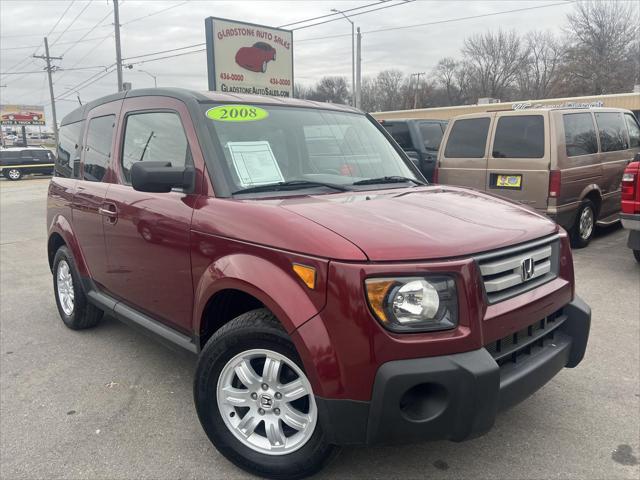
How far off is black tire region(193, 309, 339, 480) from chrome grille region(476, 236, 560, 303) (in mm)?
908

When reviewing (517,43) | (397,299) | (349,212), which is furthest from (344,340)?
(517,43)

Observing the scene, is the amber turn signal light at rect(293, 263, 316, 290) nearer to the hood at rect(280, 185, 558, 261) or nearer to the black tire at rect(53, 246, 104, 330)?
the hood at rect(280, 185, 558, 261)

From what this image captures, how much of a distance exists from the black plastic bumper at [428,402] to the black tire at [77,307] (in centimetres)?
299

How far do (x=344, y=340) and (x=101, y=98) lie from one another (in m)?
3.20

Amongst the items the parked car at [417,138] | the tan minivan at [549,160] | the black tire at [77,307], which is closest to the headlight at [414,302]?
the black tire at [77,307]

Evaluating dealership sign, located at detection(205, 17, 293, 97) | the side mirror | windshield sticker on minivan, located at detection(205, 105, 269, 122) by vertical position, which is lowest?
the side mirror

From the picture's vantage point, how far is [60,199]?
4.52 m

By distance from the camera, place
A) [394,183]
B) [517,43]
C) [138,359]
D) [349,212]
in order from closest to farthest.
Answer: [349,212], [394,183], [138,359], [517,43]

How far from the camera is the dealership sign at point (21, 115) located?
278 ft

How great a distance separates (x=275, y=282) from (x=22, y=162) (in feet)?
114

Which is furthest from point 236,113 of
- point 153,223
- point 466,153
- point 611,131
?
point 611,131

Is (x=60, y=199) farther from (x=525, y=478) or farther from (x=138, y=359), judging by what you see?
(x=525, y=478)

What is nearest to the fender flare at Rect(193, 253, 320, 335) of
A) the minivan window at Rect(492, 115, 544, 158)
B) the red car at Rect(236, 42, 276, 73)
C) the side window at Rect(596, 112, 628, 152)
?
the minivan window at Rect(492, 115, 544, 158)

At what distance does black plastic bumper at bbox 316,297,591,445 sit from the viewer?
2.00m
